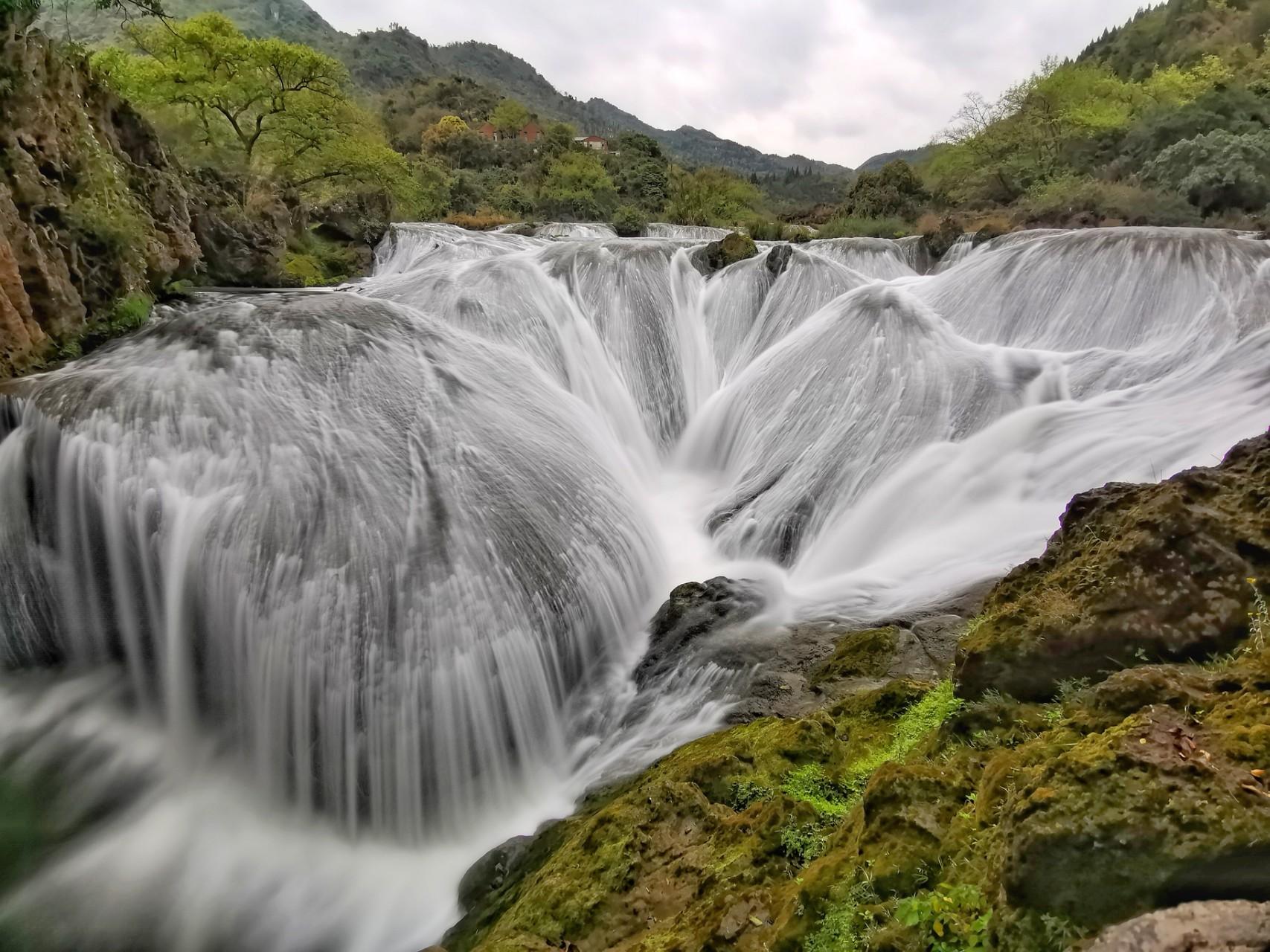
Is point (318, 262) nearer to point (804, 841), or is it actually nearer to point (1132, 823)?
point (804, 841)

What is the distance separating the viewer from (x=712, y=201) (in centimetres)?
3372

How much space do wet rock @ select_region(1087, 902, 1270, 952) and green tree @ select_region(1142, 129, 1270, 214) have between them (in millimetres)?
18141

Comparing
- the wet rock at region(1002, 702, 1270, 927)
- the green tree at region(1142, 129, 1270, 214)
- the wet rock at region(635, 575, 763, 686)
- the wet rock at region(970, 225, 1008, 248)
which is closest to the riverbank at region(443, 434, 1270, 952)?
the wet rock at region(1002, 702, 1270, 927)

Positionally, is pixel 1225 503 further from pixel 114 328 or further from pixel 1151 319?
pixel 114 328

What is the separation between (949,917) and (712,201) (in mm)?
35570

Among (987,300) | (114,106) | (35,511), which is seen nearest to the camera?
(35,511)

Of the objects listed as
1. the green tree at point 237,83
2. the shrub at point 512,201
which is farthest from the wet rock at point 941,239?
the shrub at point 512,201

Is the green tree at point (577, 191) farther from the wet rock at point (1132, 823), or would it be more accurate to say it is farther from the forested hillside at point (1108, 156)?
the wet rock at point (1132, 823)

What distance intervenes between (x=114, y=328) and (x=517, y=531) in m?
4.58

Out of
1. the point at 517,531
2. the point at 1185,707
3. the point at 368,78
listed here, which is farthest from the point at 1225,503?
the point at 368,78

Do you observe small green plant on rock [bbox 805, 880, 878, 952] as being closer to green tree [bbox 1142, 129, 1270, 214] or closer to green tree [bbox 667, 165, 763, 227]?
green tree [bbox 1142, 129, 1270, 214]

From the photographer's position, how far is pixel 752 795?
2727 millimetres

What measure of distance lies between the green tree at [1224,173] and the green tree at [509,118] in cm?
6154

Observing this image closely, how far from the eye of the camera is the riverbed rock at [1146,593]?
82.6 inches
